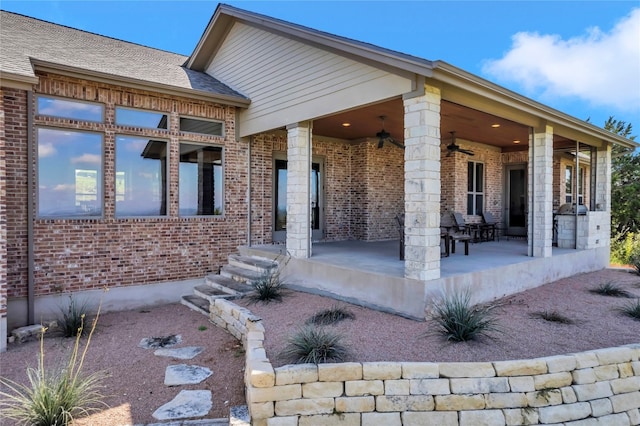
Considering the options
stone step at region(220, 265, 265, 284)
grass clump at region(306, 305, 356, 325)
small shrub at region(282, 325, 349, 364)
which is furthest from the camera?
stone step at region(220, 265, 265, 284)

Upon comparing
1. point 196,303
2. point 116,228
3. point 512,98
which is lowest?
point 196,303

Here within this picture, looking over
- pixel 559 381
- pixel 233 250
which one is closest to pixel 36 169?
pixel 233 250

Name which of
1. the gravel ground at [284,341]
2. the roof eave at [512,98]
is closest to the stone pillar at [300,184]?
the gravel ground at [284,341]

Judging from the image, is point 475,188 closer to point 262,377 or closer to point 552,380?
point 552,380

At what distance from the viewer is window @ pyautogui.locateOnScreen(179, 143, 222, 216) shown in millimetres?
7634

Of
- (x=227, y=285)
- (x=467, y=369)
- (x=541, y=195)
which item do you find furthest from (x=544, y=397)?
(x=227, y=285)

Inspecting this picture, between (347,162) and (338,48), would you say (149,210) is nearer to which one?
(338,48)

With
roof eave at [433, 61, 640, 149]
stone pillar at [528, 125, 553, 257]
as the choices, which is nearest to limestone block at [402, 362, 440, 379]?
roof eave at [433, 61, 640, 149]

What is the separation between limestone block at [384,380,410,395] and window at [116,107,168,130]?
242 inches

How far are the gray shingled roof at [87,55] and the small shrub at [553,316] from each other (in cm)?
647

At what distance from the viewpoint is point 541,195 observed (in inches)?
289

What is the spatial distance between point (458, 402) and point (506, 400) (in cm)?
42

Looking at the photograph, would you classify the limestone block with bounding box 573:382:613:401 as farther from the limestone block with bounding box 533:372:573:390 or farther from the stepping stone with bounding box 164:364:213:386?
the stepping stone with bounding box 164:364:213:386

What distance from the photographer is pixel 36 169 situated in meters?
5.97
